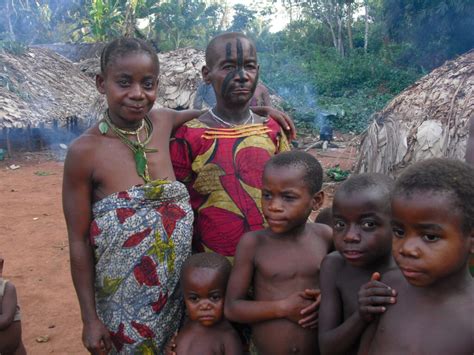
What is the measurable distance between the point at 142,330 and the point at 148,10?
852 inches

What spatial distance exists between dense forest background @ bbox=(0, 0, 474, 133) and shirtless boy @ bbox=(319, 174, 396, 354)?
43.0 ft

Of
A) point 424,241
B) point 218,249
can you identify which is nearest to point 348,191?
point 424,241

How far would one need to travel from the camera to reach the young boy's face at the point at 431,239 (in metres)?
1.34

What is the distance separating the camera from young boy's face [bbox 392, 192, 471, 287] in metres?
1.34

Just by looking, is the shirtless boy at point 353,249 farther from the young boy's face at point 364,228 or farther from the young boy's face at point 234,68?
the young boy's face at point 234,68

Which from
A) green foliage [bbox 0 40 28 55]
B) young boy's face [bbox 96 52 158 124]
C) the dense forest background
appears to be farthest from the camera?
the dense forest background

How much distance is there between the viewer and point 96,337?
6.89ft

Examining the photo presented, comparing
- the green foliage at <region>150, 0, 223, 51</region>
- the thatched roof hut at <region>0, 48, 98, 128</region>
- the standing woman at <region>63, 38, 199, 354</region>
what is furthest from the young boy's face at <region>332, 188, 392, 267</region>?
the green foliage at <region>150, 0, 223, 51</region>

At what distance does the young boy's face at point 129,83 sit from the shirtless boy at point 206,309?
0.66 meters

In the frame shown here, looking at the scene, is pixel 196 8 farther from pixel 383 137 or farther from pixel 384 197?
pixel 384 197

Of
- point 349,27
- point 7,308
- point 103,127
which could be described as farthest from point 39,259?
point 349,27

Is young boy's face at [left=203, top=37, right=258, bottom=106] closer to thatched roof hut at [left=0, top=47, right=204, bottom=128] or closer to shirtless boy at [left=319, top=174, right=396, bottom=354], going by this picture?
shirtless boy at [left=319, top=174, right=396, bottom=354]

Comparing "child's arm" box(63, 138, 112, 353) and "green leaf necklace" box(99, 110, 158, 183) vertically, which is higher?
"green leaf necklace" box(99, 110, 158, 183)

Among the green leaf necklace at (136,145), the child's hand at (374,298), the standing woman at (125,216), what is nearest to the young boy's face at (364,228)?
the child's hand at (374,298)
